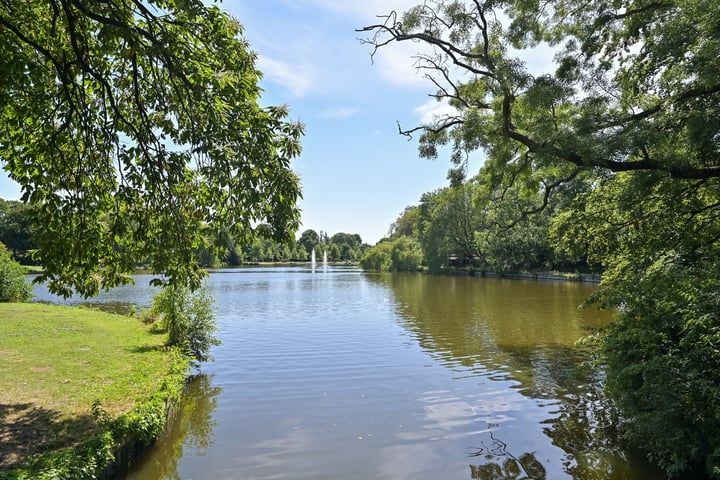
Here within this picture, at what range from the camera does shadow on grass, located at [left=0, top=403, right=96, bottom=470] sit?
5.14m

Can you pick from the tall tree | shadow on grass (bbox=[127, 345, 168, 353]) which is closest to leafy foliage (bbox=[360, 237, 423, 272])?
the tall tree

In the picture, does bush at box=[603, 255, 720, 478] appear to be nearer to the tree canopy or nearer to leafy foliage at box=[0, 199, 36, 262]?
the tree canopy

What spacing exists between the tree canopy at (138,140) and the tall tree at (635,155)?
202 inches

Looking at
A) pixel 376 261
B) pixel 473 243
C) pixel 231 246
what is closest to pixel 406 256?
pixel 376 261

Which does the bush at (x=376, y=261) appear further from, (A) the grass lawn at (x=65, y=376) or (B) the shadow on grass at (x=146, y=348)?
(B) the shadow on grass at (x=146, y=348)

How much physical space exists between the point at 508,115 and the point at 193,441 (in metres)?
9.37

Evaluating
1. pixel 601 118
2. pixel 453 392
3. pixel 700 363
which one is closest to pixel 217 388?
pixel 453 392

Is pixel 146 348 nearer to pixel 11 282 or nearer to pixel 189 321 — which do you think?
pixel 189 321

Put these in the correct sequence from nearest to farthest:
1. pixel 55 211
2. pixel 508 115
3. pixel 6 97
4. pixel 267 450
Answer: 1. pixel 6 97
2. pixel 55 211
3. pixel 267 450
4. pixel 508 115

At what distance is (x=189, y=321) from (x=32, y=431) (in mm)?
6165

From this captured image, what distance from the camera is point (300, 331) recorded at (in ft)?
57.2

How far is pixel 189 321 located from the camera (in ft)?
39.2

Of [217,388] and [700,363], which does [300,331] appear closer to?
[217,388]

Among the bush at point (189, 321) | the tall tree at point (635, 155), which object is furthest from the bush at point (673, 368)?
the bush at point (189, 321)
